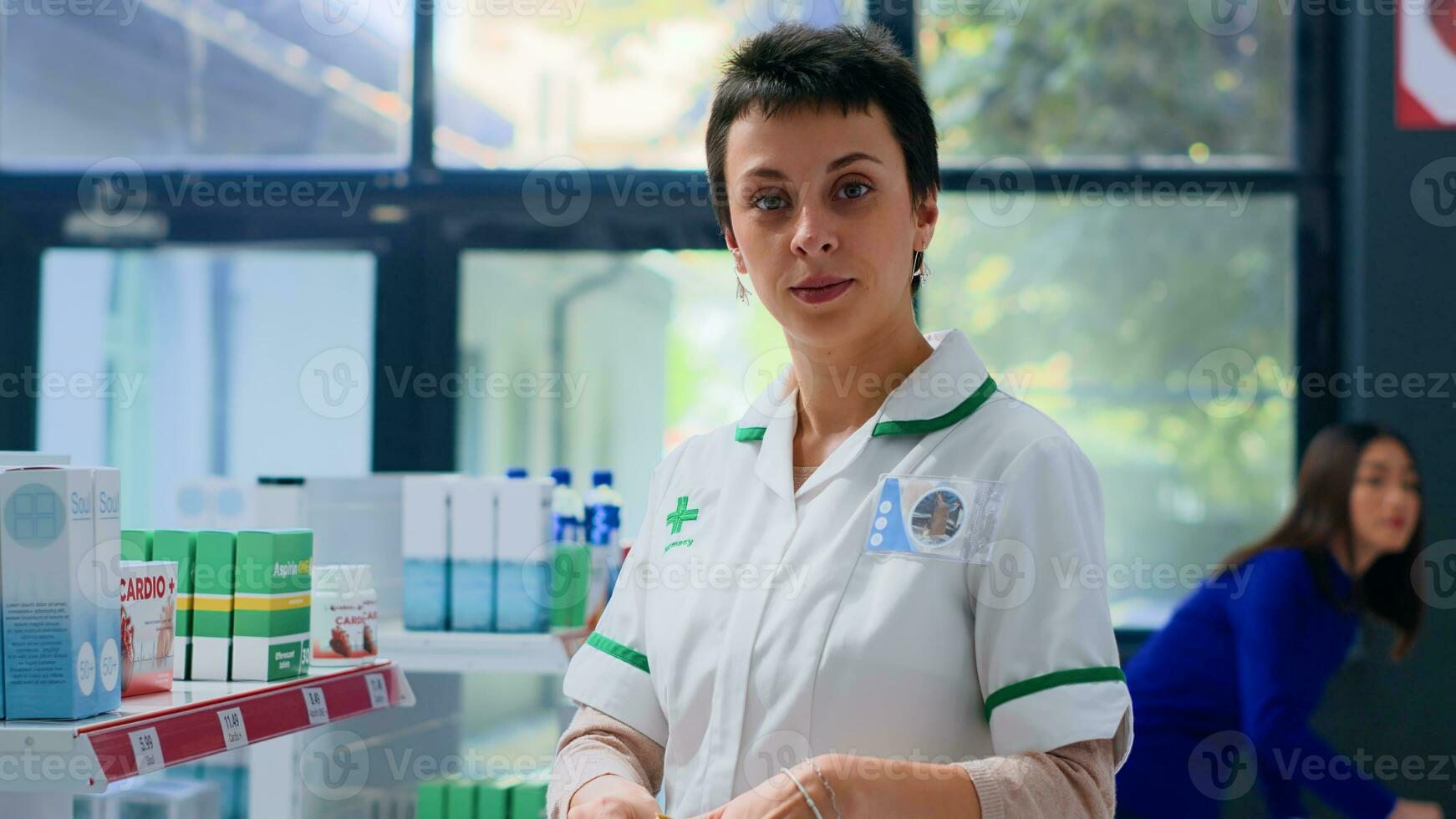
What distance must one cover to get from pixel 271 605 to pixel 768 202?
1.10m

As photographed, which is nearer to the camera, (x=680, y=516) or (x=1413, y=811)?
(x=680, y=516)

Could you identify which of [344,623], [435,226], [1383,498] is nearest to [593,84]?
[435,226]

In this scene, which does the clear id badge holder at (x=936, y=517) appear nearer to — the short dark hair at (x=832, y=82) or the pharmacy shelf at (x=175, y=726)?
the short dark hair at (x=832, y=82)

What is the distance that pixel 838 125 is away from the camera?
1351 mm

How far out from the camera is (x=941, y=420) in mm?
1333

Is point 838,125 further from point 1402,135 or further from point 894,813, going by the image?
point 1402,135

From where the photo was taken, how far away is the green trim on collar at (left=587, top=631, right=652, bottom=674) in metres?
1.45

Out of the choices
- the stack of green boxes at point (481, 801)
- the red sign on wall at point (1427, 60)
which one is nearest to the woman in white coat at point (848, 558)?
the stack of green boxes at point (481, 801)

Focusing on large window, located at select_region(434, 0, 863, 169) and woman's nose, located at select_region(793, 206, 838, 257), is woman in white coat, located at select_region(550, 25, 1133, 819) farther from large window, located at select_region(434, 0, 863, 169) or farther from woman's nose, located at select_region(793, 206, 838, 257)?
large window, located at select_region(434, 0, 863, 169)

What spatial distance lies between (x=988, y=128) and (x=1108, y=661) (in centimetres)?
299

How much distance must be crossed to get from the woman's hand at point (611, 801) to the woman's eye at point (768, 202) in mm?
631

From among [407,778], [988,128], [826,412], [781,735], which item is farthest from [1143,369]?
[781,735]

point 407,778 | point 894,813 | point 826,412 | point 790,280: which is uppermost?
point 790,280

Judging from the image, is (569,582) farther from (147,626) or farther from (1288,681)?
(1288,681)
